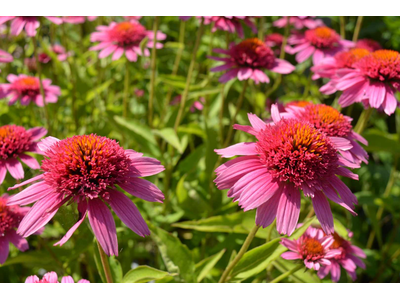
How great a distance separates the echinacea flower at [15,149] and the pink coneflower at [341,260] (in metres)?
1.06

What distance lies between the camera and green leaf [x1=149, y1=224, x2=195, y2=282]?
118 cm

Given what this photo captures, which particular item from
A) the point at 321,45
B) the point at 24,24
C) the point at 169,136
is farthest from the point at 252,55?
the point at 24,24

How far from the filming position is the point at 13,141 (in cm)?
126

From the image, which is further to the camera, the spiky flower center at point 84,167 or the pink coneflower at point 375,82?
the pink coneflower at point 375,82

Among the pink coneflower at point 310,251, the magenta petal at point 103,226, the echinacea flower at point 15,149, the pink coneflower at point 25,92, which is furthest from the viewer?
the pink coneflower at point 25,92

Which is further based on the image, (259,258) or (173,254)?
(173,254)

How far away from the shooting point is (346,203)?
0.91 m

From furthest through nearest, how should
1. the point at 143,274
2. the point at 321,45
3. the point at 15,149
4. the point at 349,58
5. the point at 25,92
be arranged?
the point at 321,45 < the point at 25,92 < the point at 349,58 < the point at 15,149 < the point at 143,274

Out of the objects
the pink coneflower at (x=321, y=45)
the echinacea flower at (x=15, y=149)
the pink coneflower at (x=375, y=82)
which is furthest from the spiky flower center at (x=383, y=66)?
the echinacea flower at (x=15, y=149)

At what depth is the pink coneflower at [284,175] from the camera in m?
0.84

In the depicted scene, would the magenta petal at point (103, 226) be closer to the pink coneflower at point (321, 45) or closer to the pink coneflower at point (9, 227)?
the pink coneflower at point (9, 227)

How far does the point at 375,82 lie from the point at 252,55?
1.71 ft

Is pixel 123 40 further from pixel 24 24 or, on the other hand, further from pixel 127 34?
pixel 24 24

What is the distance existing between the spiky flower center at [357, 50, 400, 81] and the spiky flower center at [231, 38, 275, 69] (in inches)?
17.5
